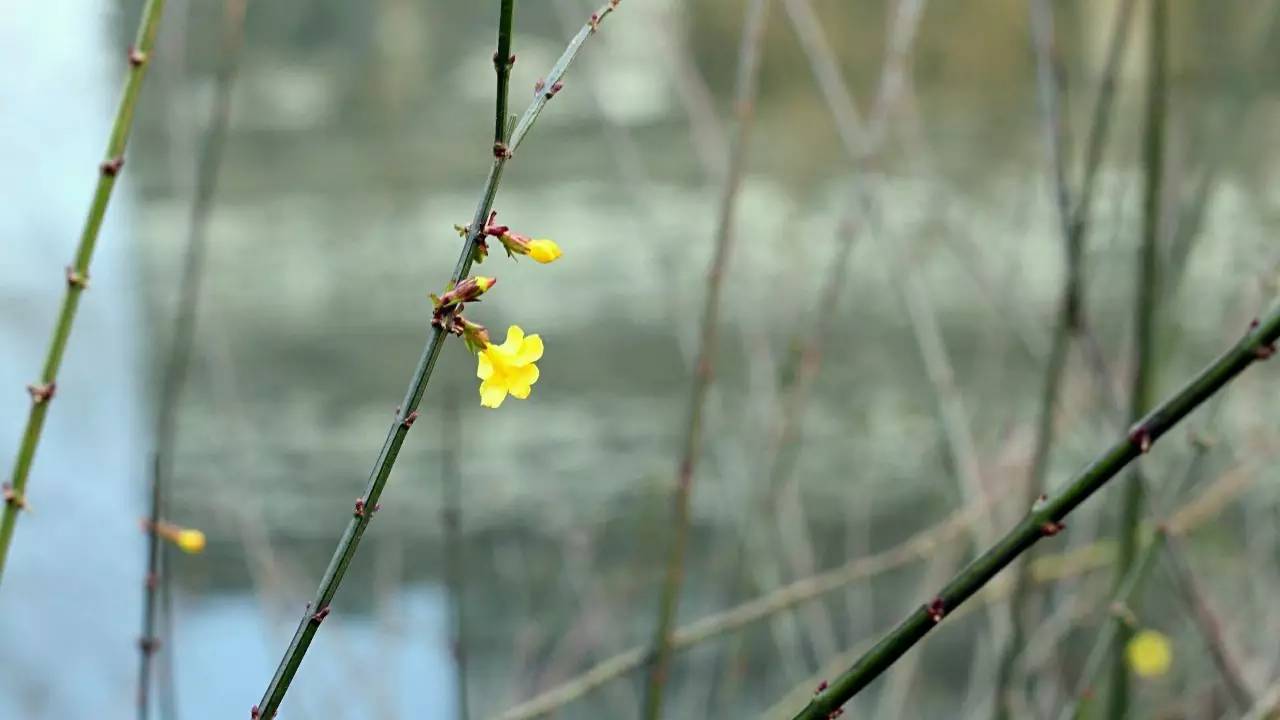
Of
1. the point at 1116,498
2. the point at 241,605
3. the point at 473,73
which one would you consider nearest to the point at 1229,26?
the point at 1116,498

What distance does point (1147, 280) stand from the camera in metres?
0.67

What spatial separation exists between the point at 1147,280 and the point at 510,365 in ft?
1.30

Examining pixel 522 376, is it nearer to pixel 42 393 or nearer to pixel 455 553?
pixel 42 393

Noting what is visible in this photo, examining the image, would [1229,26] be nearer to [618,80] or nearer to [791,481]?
[791,481]

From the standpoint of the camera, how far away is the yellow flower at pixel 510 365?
404 millimetres

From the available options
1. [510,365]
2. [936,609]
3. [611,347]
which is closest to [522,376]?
[510,365]

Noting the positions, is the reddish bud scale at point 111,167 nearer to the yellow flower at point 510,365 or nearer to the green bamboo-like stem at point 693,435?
the yellow flower at point 510,365

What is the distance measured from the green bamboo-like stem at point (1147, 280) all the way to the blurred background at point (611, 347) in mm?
126

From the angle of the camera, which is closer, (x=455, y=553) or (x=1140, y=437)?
(x=1140, y=437)

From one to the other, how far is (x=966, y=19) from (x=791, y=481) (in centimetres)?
195

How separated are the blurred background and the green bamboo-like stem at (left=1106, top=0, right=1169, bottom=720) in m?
0.13

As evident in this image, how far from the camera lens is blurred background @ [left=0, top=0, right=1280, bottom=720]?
1325mm

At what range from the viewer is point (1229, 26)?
1.73m

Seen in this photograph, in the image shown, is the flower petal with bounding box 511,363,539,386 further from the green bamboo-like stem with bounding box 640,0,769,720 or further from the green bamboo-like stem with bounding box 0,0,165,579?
the green bamboo-like stem with bounding box 640,0,769,720
